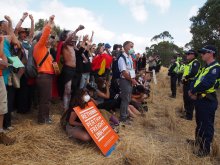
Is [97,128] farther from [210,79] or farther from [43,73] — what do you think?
[210,79]

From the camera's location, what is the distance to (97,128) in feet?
15.3

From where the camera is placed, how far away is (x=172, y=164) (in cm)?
438

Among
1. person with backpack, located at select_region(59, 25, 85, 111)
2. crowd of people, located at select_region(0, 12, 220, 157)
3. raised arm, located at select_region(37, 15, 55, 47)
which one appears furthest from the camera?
person with backpack, located at select_region(59, 25, 85, 111)

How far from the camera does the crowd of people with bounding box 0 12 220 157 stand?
15.4ft

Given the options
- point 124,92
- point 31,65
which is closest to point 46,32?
point 31,65

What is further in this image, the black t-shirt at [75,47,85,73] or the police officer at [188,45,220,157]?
the black t-shirt at [75,47,85,73]

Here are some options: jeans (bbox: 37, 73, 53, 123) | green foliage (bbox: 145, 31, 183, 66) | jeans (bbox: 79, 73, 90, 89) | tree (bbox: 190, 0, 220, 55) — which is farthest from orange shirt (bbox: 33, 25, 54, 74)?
green foliage (bbox: 145, 31, 183, 66)

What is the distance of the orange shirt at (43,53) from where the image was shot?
15.9ft

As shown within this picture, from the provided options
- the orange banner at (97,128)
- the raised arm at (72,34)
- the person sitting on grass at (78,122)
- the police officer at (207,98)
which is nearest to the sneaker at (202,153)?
the police officer at (207,98)

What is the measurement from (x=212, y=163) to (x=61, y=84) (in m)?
3.51

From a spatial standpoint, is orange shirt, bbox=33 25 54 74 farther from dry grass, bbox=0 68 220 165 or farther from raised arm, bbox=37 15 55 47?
dry grass, bbox=0 68 220 165

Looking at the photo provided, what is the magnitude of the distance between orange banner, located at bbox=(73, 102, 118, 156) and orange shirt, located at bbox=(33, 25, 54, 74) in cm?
112

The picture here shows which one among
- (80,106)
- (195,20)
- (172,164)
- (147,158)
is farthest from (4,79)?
(195,20)

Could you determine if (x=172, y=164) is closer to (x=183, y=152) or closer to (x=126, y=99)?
(x=183, y=152)
